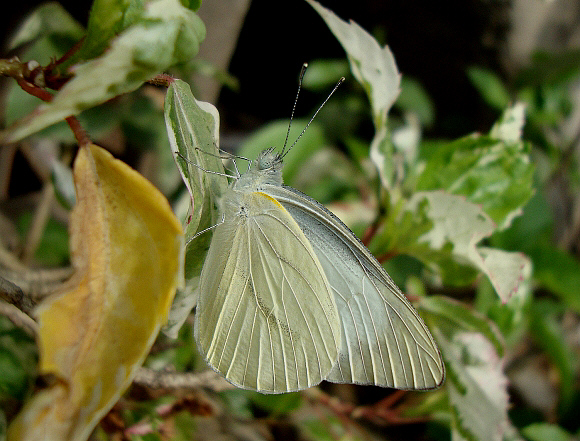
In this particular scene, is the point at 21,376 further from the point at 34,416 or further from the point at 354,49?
the point at 354,49

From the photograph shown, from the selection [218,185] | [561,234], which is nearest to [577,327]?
[561,234]

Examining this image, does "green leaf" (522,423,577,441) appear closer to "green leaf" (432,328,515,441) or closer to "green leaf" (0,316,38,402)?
"green leaf" (432,328,515,441)

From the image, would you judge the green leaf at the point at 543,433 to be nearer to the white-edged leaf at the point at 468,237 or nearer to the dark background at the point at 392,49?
the white-edged leaf at the point at 468,237

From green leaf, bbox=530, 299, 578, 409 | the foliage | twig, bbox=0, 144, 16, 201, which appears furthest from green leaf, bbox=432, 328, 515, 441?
twig, bbox=0, 144, 16, 201

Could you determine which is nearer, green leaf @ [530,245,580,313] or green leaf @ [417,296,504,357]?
green leaf @ [417,296,504,357]

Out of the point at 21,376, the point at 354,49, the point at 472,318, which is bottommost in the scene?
the point at 21,376

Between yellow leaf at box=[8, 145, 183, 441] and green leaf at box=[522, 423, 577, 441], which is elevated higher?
yellow leaf at box=[8, 145, 183, 441]

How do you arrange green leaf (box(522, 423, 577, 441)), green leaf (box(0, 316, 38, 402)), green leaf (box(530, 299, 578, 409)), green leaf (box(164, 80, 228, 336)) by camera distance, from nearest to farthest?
green leaf (box(164, 80, 228, 336))
green leaf (box(0, 316, 38, 402))
green leaf (box(522, 423, 577, 441))
green leaf (box(530, 299, 578, 409))
